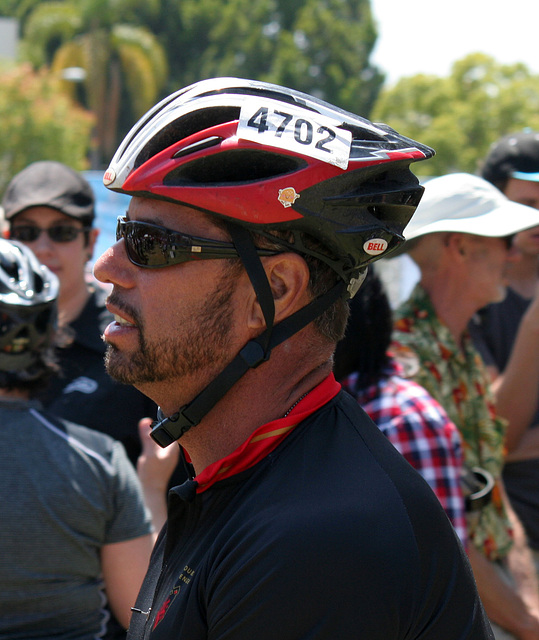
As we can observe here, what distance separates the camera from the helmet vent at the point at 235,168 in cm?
168

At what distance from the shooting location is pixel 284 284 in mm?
1707

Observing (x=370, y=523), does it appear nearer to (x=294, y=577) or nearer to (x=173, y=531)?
(x=294, y=577)

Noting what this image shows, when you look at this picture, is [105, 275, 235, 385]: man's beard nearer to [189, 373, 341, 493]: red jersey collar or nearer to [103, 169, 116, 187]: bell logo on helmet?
[189, 373, 341, 493]: red jersey collar

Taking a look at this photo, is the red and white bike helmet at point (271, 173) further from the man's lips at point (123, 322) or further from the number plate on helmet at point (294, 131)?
the man's lips at point (123, 322)

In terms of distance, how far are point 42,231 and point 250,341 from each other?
107 inches

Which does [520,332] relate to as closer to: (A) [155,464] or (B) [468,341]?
(B) [468,341]

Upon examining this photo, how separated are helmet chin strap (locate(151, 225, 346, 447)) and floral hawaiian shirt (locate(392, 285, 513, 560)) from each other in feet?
4.70

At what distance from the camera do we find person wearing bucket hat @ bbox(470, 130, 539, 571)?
13.2ft

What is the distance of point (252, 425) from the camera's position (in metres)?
1.70

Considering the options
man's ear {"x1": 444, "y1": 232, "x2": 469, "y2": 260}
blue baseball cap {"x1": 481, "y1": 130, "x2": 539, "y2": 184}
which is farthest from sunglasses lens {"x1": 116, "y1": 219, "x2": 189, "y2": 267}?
blue baseball cap {"x1": 481, "y1": 130, "x2": 539, "y2": 184}

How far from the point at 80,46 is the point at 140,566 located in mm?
44451

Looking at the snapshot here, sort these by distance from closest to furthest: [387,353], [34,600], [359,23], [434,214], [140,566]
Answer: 1. [34,600]
2. [140,566]
3. [387,353]
4. [434,214]
5. [359,23]

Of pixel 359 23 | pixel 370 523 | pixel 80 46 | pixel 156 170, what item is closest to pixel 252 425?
pixel 370 523

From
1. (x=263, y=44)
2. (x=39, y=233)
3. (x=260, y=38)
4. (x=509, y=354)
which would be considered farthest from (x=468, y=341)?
(x=260, y=38)
